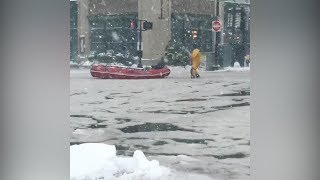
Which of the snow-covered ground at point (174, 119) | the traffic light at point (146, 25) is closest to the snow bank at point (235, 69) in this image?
the snow-covered ground at point (174, 119)

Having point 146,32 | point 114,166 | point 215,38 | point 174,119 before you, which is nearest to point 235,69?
point 215,38

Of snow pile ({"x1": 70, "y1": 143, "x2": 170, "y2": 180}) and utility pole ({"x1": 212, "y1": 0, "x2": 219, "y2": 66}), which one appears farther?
utility pole ({"x1": 212, "y1": 0, "x2": 219, "y2": 66})

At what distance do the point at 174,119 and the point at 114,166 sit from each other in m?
0.57

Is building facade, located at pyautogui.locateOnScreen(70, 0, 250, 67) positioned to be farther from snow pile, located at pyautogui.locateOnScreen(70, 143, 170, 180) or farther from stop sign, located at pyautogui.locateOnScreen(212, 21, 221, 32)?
snow pile, located at pyautogui.locateOnScreen(70, 143, 170, 180)

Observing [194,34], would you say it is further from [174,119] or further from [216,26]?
[174,119]

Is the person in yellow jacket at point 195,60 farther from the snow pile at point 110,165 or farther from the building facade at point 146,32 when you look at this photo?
the snow pile at point 110,165

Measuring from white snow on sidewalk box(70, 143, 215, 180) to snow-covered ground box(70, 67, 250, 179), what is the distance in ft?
0.04

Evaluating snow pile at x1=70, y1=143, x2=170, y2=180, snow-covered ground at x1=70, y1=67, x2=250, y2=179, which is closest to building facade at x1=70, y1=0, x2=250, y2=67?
snow-covered ground at x1=70, y1=67, x2=250, y2=179

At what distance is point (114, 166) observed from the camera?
10.3ft

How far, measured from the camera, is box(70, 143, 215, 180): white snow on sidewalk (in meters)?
3.11
